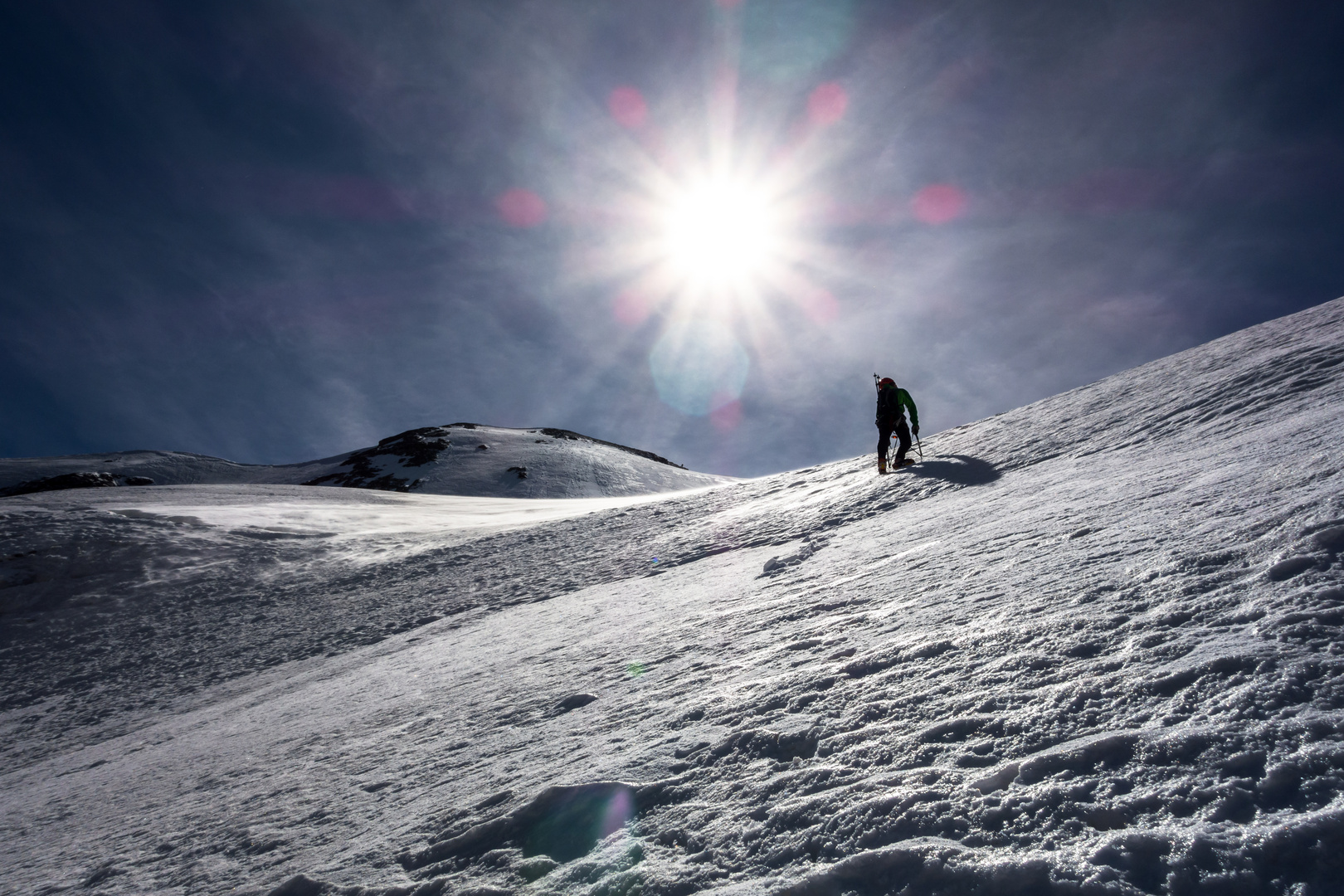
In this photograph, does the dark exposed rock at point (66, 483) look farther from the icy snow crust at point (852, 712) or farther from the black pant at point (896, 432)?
the black pant at point (896, 432)

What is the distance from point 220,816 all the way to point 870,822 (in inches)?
146

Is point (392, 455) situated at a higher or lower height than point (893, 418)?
higher

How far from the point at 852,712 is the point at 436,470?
59178 millimetres

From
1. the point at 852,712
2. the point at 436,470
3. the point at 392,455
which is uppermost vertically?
the point at 392,455

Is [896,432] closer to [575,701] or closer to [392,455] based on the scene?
[575,701]

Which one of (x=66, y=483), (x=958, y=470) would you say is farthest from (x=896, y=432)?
(x=66, y=483)

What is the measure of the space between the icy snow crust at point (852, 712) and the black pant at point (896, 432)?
69.7 inches

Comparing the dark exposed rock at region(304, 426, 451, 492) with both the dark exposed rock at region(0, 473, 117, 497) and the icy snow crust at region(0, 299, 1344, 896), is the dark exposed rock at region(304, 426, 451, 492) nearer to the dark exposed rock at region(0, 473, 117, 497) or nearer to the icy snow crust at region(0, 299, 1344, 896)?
the dark exposed rock at region(0, 473, 117, 497)

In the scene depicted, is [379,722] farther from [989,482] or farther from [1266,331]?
[1266,331]

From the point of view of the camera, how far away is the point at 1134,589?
8.26 ft

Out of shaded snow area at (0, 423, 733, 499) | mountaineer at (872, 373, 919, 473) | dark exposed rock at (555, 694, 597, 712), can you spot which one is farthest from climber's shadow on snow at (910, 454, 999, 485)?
shaded snow area at (0, 423, 733, 499)

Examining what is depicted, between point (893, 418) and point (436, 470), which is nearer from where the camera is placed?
point (893, 418)

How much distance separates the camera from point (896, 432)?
34.8ft

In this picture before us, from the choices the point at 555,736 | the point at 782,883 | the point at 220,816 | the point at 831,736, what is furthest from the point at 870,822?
the point at 220,816
